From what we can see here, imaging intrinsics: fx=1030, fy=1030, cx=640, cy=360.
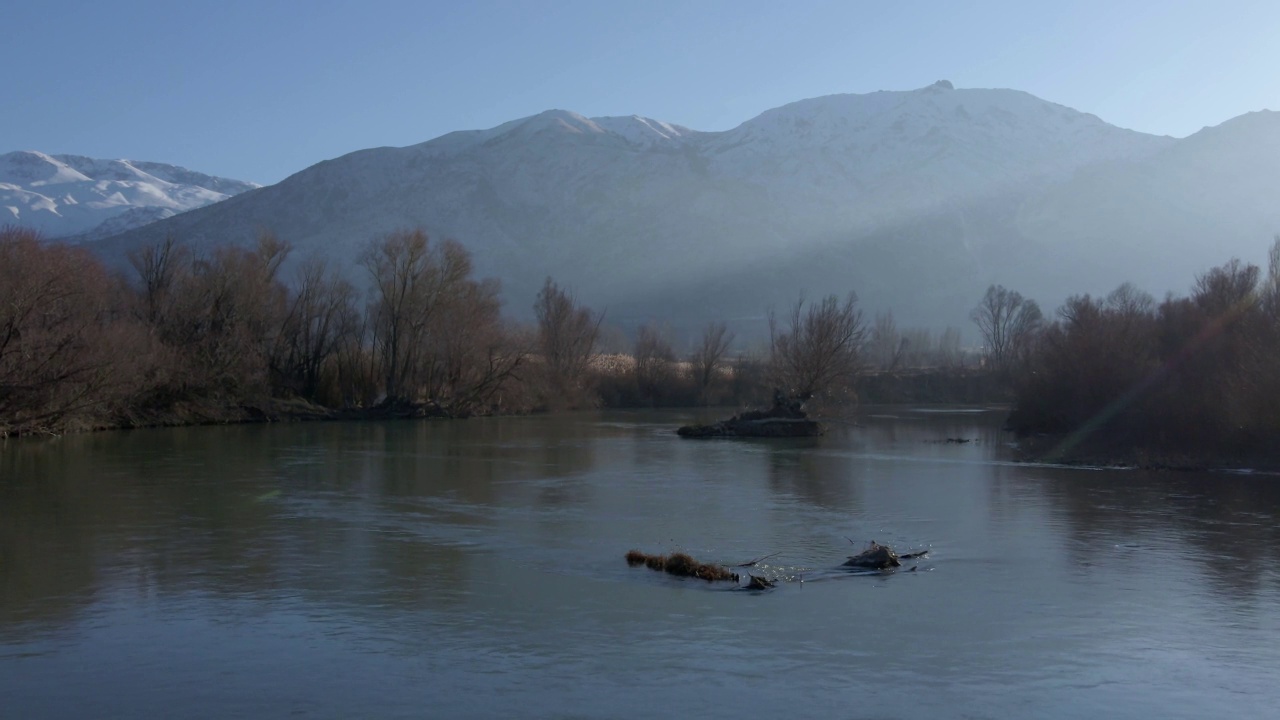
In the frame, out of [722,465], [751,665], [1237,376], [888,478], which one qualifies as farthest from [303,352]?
[751,665]

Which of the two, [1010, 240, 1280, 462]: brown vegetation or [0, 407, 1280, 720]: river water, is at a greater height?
[1010, 240, 1280, 462]: brown vegetation

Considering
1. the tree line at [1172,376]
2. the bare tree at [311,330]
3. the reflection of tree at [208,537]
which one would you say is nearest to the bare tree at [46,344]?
the reflection of tree at [208,537]

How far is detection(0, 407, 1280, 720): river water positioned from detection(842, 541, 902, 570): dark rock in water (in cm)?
43

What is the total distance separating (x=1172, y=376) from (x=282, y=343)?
171 ft

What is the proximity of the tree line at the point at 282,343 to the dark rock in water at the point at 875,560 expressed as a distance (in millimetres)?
35918

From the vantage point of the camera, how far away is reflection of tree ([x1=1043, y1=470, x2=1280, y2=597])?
17.8 metres

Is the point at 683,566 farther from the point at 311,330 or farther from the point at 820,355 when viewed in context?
the point at 311,330

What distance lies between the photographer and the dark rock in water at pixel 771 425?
165 ft

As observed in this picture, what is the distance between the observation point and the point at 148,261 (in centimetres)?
6384

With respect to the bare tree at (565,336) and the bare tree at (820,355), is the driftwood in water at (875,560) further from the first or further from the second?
the bare tree at (565,336)

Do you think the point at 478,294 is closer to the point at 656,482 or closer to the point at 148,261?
the point at 148,261

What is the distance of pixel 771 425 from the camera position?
5094 cm

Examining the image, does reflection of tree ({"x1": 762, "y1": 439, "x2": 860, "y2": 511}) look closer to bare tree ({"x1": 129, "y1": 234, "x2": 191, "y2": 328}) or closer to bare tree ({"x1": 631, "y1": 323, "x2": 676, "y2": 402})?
bare tree ({"x1": 129, "y1": 234, "x2": 191, "y2": 328})

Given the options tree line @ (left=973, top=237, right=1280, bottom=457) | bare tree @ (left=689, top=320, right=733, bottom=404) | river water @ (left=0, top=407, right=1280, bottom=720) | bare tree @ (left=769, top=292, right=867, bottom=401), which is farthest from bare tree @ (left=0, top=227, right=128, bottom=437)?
bare tree @ (left=689, top=320, right=733, bottom=404)
